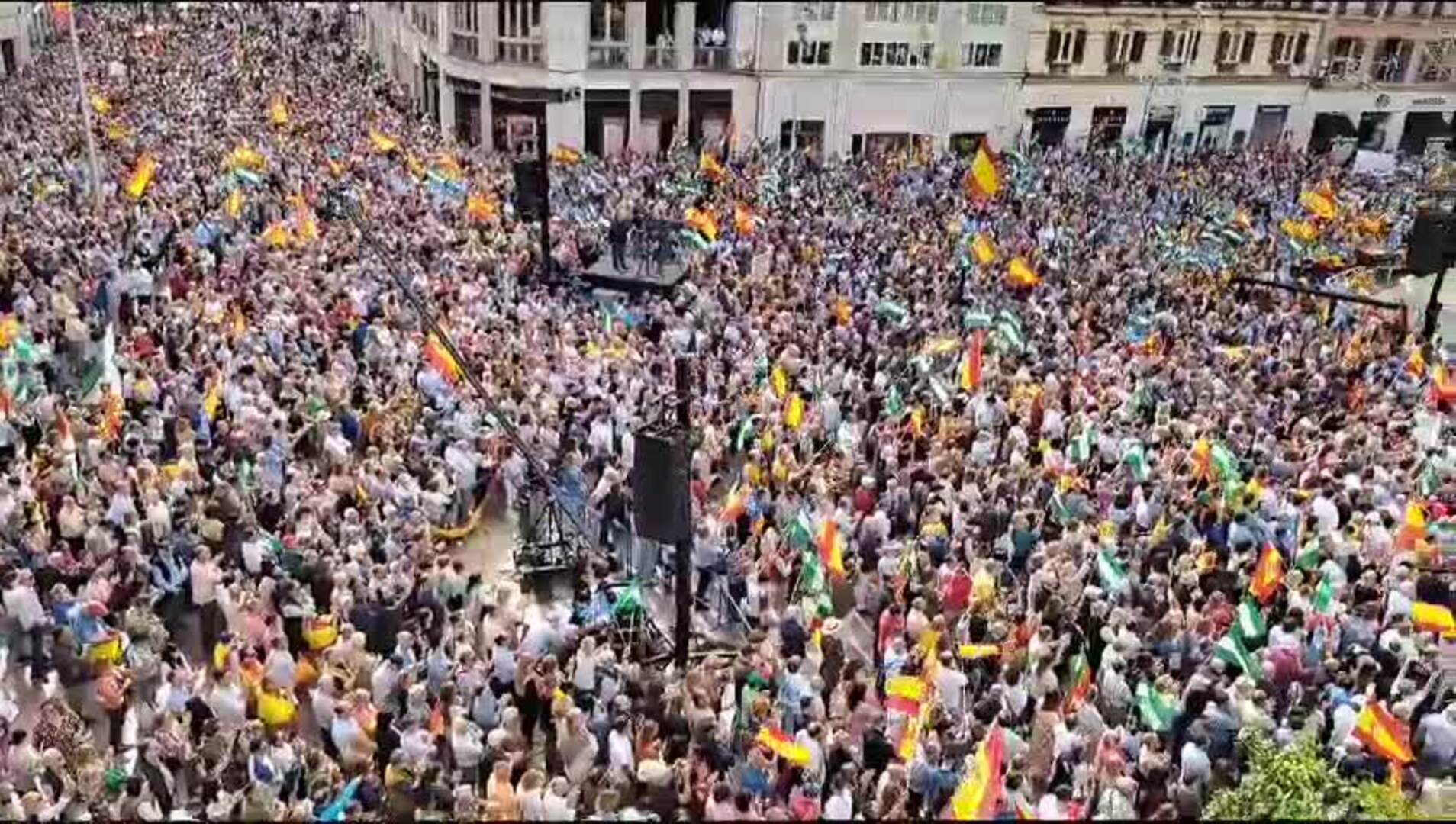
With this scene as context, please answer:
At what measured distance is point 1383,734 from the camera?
9.75 m

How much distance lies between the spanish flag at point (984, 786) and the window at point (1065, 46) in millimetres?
35282

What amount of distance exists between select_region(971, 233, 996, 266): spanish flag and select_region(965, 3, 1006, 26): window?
723 inches

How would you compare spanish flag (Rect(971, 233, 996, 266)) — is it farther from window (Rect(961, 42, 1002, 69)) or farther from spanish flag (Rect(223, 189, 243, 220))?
window (Rect(961, 42, 1002, 69))

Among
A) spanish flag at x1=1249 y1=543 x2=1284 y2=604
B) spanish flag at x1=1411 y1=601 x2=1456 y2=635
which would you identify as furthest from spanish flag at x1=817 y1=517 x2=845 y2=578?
spanish flag at x1=1411 y1=601 x2=1456 y2=635

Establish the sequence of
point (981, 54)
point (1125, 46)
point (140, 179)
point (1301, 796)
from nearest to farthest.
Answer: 1. point (1301, 796)
2. point (140, 179)
3. point (981, 54)
4. point (1125, 46)

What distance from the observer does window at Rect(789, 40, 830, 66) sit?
3709cm

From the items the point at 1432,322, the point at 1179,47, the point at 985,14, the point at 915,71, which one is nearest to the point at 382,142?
the point at 915,71

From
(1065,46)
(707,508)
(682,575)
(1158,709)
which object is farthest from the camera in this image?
(1065,46)

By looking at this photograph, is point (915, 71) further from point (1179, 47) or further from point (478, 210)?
point (478, 210)

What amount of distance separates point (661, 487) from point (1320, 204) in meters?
20.9

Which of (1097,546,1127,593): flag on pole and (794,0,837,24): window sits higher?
(794,0,837,24): window

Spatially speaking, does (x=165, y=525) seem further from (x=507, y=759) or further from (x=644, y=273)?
(x=644, y=273)

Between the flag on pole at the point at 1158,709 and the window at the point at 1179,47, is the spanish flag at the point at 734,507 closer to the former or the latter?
the flag on pole at the point at 1158,709

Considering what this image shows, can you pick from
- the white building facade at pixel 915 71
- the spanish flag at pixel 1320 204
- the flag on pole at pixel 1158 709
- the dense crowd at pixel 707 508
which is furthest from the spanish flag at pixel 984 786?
the white building facade at pixel 915 71
